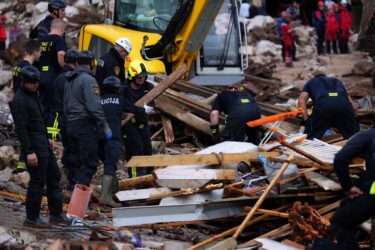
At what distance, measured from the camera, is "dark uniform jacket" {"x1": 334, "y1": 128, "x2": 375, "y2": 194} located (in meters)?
9.07

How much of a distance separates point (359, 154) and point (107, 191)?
4.13 meters

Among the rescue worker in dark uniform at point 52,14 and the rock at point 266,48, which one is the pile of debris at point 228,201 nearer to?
the rescue worker in dark uniform at point 52,14

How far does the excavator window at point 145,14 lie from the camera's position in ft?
57.3

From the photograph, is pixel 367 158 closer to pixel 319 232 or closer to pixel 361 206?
pixel 361 206

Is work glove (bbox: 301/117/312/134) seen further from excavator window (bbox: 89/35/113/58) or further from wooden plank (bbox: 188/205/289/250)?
excavator window (bbox: 89/35/113/58)

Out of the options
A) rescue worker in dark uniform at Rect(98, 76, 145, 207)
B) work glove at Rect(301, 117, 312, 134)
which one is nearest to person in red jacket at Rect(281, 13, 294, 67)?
work glove at Rect(301, 117, 312, 134)

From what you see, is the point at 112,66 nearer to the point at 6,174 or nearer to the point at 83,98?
the point at 6,174

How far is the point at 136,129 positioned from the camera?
44.0 ft

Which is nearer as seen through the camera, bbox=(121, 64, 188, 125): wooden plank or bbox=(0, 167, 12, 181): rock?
bbox=(0, 167, 12, 181): rock

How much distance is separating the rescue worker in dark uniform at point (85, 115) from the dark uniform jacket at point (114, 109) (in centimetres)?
77

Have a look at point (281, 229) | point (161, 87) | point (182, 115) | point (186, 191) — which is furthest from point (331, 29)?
point (281, 229)

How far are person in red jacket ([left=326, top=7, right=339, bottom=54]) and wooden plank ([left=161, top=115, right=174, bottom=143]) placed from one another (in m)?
13.9

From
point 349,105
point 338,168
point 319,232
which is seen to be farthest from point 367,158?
point 349,105

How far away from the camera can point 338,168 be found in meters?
9.22
